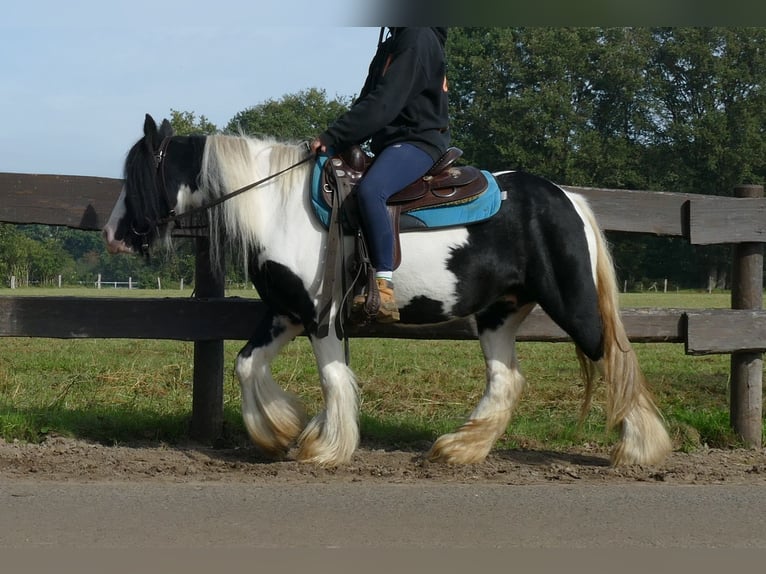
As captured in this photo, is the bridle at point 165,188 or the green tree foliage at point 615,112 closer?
the bridle at point 165,188

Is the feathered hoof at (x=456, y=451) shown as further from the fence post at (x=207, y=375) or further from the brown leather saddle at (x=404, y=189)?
the fence post at (x=207, y=375)

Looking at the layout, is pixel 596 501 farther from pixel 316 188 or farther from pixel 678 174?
pixel 678 174

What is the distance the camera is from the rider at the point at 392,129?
5.07 meters

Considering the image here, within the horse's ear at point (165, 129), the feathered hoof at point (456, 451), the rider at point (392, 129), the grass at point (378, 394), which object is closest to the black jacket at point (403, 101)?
the rider at point (392, 129)

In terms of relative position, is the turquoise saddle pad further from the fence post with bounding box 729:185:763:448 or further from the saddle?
the fence post with bounding box 729:185:763:448

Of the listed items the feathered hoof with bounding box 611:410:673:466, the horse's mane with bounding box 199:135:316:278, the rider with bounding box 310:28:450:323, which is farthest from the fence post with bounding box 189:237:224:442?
the feathered hoof with bounding box 611:410:673:466

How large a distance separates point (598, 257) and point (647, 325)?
0.91 meters

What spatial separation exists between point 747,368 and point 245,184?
12.0 ft

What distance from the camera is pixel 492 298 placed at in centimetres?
545

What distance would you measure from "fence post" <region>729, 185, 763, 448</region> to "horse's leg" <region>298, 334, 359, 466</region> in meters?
2.73

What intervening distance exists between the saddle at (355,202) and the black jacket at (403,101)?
0.41ft

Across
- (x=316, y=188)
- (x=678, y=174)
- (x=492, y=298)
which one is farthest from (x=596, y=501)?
(x=678, y=174)

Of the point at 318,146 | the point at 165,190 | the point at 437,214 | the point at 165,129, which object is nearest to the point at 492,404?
the point at 437,214

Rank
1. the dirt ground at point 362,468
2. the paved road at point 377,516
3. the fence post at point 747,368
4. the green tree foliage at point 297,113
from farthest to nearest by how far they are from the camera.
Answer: the green tree foliage at point 297,113
the fence post at point 747,368
the dirt ground at point 362,468
the paved road at point 377,516
